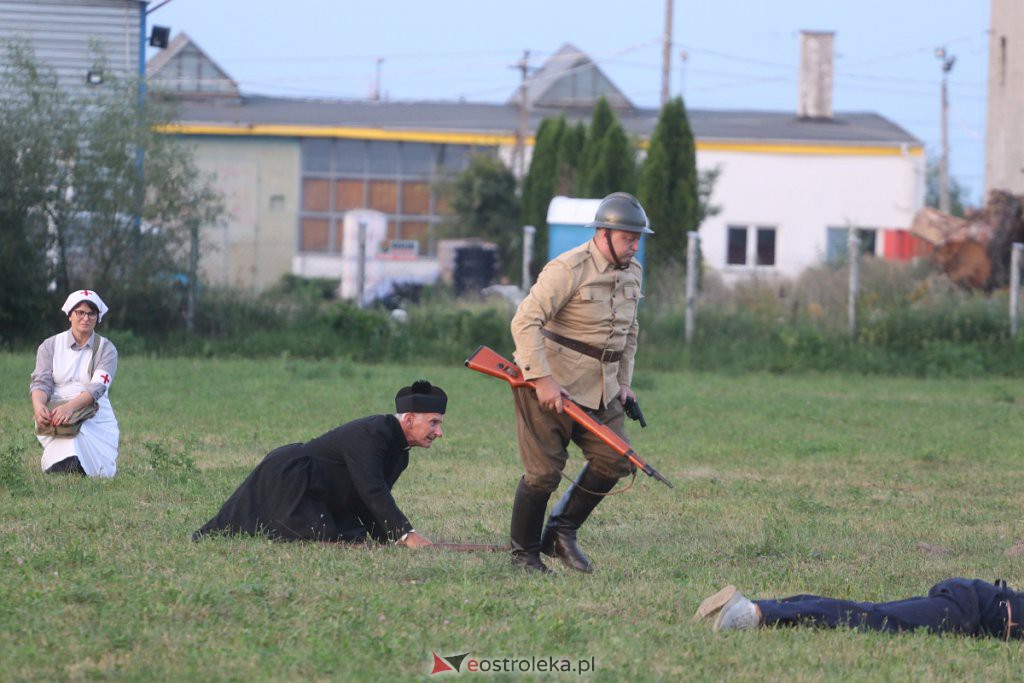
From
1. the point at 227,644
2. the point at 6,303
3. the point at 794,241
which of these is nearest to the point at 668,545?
the point at 227,644

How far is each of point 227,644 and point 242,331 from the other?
52.9 feet

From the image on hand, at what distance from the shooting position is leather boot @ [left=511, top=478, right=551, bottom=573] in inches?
298

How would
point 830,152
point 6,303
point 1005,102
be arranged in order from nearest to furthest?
point 6,303 < point 1005,102 < point 830,152

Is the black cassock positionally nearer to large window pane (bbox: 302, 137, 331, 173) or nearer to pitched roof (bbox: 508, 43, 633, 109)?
large window pane (bbox: 302, 137, 331, 173)

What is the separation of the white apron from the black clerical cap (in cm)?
337

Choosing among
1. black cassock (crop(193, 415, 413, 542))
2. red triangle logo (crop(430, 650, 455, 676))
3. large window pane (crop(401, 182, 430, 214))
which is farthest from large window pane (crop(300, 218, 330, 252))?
red triangle logo (crop(430, 650, 455, 676))

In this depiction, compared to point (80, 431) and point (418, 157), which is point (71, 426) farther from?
point (418, 157)

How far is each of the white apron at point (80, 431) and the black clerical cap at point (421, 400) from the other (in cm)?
337

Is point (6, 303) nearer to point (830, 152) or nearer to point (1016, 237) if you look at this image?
point (1016, 237)

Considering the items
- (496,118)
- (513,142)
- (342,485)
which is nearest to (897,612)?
(342,485)

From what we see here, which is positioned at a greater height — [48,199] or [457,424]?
[48,199]

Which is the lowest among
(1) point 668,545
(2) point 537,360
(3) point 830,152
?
(1) point 668,545

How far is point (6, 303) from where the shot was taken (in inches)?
772

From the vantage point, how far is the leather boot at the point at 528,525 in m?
7.56
